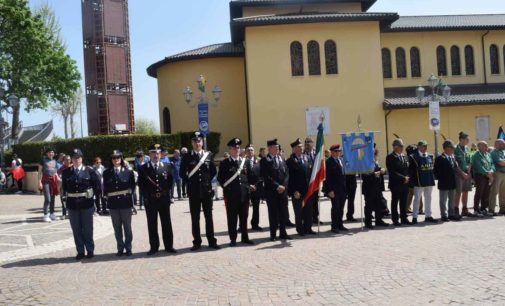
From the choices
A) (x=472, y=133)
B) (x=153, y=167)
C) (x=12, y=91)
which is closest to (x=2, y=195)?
(x=12, y=91)

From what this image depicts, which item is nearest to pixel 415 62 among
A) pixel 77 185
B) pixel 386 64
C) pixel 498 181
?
pixel 386 64

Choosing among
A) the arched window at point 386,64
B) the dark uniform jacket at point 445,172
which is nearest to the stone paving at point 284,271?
the dark uniform jacket at point 445,172

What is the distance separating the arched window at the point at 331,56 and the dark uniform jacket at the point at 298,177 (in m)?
20.0

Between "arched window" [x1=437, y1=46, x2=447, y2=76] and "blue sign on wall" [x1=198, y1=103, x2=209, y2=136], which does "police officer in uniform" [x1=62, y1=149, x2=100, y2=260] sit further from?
"arched window" [x1=437, y1=46, x2=447, y2=76]

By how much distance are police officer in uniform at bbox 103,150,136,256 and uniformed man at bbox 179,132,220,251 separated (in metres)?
1.09

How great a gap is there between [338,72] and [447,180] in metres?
18.8

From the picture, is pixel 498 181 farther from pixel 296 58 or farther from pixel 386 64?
pixel 386 64

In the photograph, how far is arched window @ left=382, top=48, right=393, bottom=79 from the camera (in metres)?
34.0

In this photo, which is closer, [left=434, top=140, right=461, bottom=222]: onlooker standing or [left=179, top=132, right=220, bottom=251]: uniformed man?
[left=179, top=132, right=220, bottom=251]: uniformed man

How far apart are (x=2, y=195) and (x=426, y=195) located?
21.8m

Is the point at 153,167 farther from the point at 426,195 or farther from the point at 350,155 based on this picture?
the point at 426,195

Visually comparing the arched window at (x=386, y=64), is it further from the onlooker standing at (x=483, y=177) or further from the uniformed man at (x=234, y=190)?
the uniformed man at (x=234, y=190)

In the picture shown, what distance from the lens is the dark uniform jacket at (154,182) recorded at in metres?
9.88

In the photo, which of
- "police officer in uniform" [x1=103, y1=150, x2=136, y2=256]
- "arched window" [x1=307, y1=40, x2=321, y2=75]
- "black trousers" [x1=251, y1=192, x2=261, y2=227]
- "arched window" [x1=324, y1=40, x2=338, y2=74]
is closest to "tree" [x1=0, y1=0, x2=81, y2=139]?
"arched window" [x1=307, y1=40, x2=321, y2=75]
